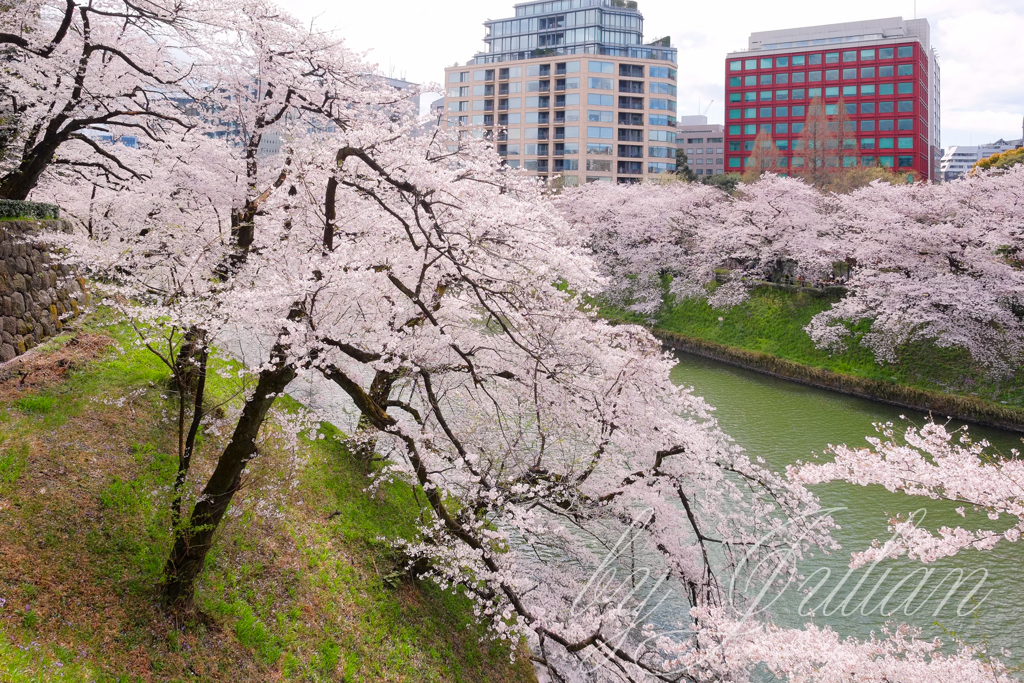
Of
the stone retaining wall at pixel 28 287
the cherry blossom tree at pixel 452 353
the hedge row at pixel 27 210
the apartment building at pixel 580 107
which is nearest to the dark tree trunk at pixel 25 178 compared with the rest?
the hedge row at pixel 27 210

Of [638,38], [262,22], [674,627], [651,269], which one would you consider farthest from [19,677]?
[638,38]

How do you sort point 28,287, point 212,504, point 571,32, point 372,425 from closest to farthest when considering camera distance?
point 212,504 < point 28,287 < point 372,425 < point 571,32

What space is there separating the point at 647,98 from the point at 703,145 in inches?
1624

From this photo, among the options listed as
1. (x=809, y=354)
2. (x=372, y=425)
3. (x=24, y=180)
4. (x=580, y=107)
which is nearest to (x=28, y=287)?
(x=24, y=180)

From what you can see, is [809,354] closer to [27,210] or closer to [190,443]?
[190,443]

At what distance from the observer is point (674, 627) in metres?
9.00

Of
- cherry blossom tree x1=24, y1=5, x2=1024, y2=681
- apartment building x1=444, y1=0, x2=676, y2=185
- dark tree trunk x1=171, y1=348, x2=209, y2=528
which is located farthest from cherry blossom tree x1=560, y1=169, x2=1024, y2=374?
apartment building x1=444, y1=0, x2=676, y2=185

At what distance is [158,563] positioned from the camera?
6.58 metres

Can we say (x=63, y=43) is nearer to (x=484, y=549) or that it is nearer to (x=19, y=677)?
(x=19, y=677)

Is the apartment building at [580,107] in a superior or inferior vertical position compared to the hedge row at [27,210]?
superior

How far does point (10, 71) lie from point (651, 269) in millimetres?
26544

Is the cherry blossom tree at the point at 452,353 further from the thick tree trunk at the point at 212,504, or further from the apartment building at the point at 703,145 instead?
the apartment building at the point at 703,145

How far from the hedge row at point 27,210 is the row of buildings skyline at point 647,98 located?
151 ft

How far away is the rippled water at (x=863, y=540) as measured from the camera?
931 centimetres
